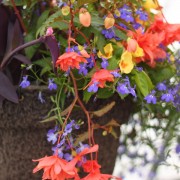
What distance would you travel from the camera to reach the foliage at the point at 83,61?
1.92 feet

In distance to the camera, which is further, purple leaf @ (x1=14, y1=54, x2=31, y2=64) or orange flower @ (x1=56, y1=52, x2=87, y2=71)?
purple leaf @ (x1=14, y1=54, x2=31, y2=64)

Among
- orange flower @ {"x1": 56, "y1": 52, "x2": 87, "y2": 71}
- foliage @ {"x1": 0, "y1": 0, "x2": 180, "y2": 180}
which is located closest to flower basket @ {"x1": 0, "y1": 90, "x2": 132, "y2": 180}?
foliage @ {"x1": 0, "y1": 0, "x2": 180, "y2": 180}

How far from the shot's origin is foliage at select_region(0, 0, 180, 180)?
1.92ft

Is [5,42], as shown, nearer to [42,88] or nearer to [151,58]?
[42,88]

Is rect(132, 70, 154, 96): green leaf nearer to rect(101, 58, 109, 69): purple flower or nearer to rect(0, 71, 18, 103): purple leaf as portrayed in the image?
rect(101, 58, 109, 69): purple flower

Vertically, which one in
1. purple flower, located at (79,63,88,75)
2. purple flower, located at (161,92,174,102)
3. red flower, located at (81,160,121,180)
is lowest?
red flower, located at (81,160,121,180)

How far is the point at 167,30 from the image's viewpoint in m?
0.72

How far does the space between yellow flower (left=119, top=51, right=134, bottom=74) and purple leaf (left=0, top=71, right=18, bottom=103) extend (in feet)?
0.55

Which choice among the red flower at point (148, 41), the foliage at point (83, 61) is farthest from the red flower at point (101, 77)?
the red flower at point (148, 41)

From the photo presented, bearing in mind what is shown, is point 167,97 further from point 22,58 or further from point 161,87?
point 22,58

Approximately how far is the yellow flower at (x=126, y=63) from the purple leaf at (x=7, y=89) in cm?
17

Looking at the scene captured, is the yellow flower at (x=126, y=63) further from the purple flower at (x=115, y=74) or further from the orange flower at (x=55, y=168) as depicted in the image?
the orange flower at (x=55, y=168)

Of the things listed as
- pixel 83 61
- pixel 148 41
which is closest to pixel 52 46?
pixel 83 61

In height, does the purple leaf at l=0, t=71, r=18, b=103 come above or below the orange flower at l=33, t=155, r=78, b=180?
above
